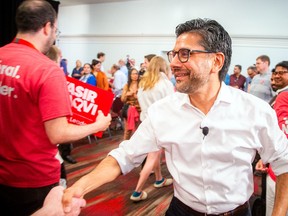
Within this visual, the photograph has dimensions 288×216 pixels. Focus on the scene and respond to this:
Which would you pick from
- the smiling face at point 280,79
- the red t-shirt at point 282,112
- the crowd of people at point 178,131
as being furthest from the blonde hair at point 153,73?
the crowd of people at point 178,131

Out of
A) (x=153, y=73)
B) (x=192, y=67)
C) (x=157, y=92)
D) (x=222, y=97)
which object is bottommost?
(x=157, y=92)

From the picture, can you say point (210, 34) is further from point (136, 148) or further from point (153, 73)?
point (153, 73)

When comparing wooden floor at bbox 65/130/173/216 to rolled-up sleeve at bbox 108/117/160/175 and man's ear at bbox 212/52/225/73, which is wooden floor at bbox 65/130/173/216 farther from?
man's ear at bbox 212/52/225/73

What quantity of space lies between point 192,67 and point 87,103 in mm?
951

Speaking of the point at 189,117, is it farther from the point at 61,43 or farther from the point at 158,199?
the point at 61,43

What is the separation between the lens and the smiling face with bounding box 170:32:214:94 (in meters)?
1.34

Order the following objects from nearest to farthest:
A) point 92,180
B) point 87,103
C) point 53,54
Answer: point 92,180
point 87,103
point 53,54

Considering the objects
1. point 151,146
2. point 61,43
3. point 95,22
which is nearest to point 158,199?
point 151,146

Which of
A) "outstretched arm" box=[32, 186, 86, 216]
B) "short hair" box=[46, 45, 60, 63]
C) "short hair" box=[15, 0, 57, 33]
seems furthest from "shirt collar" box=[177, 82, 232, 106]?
"short hair" box=[46, 45, 60, 63]

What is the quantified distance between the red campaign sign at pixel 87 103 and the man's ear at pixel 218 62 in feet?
2.59

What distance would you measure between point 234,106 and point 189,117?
23cm

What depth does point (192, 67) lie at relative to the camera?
134cm

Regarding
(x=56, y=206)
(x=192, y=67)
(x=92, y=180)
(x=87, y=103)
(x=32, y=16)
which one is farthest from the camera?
(x=87, y=103)

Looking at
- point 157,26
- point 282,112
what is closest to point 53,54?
point 282,112
